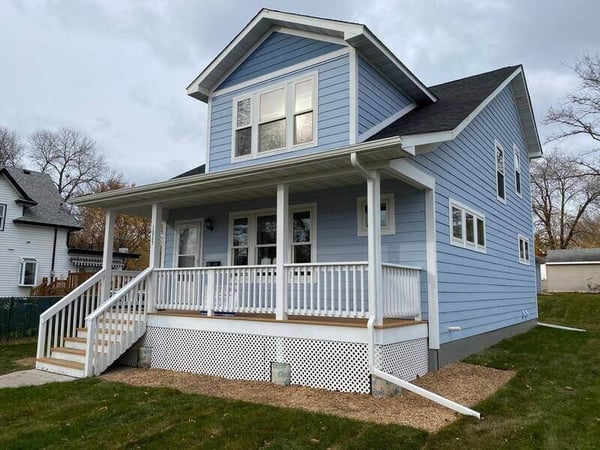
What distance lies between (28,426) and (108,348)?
8.93ft

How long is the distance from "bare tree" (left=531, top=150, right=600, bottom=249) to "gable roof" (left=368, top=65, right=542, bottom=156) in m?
24.2

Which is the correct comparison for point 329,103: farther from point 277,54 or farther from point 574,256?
point 574,256

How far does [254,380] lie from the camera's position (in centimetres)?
704

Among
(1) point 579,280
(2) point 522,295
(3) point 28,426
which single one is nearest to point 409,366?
(3) point 28,426

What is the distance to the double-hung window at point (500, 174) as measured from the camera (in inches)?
463

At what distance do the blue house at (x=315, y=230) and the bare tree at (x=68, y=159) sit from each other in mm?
30634

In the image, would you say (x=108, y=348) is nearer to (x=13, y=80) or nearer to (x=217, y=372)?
(x=217, y=372)

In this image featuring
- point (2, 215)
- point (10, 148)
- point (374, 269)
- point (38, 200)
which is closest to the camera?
point (374, 269)

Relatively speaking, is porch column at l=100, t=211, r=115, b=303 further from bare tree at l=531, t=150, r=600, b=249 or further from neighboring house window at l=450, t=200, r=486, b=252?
bare tree at l=531, t=150, r=600, b=249

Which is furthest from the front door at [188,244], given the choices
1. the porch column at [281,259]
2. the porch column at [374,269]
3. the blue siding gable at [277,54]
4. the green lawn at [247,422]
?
the porch column at [374,269]

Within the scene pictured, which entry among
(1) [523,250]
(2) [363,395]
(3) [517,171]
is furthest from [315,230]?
(1) [523,250]

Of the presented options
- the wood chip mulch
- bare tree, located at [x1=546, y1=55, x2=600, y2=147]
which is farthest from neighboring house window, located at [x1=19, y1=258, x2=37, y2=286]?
bare tree, located at [x1=546, y1=55, x2=600, y2=147]

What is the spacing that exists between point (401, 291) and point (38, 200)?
2312 cm

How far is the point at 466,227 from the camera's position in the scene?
369 inches
